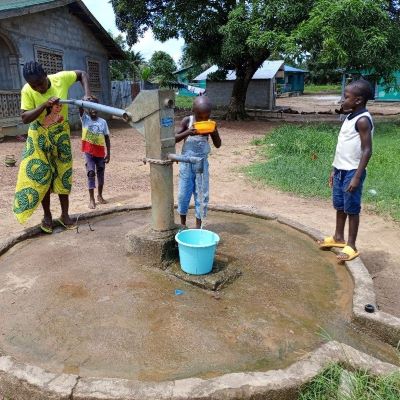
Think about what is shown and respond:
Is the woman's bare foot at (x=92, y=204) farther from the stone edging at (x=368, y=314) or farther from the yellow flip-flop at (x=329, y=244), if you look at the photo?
the stone edging at (x=368, y=314)

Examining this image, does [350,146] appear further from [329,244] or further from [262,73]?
[262,73]

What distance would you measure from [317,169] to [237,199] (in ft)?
6.15

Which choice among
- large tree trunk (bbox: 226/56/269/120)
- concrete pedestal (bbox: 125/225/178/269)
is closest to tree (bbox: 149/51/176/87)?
large tree trunk (bbox: 226/56/269/120)

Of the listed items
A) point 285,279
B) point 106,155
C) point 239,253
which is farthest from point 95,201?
point 285,279

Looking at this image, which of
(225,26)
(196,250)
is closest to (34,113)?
(196,250)

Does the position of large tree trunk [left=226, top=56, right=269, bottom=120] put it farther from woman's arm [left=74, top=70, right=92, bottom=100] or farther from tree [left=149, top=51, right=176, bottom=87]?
tree [left=149, top=51, right=176, bottom=87]

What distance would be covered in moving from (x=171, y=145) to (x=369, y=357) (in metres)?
1.81

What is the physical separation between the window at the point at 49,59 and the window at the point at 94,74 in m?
1.67

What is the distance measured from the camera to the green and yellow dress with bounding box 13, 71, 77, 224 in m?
3.32

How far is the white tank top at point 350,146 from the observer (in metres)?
2.93

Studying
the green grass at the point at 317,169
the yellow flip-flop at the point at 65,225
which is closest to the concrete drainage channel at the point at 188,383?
the yellow flip-flop at the point at 65,225

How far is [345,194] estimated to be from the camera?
3.07 m

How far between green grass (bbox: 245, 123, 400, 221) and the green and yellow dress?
3.38 m

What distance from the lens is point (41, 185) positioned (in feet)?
11.5
